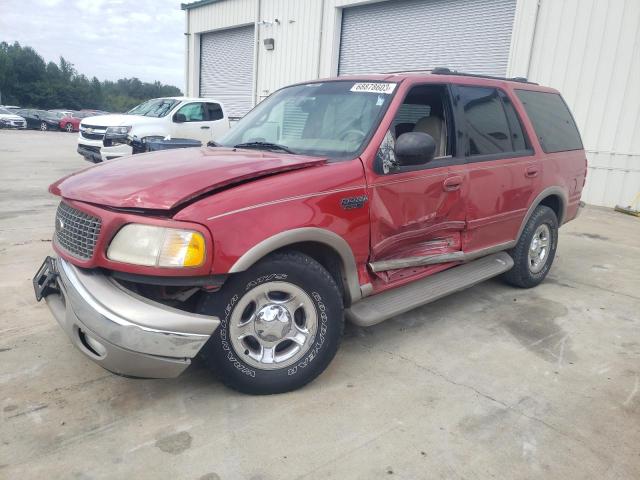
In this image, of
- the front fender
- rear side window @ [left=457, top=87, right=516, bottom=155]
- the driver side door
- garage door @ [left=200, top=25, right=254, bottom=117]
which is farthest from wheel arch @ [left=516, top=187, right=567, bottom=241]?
garage door @ [left=200, top=25, right=254, bottom=117]

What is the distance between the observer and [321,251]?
3062mm

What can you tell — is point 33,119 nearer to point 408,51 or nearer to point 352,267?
point 408,51

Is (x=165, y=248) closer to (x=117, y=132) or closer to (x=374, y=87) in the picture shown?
(x=374, y=87)

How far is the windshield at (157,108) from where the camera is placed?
480 inches

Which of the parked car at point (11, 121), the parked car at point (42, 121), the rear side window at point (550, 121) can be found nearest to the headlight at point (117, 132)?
the rear side window at point (550, 121)

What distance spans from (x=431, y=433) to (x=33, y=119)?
126 feet

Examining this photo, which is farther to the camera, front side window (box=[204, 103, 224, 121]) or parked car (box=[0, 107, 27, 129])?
parked car (box=[0, 107, 27, 129])

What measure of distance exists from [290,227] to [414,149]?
0.99m

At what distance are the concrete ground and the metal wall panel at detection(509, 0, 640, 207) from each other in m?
6.90

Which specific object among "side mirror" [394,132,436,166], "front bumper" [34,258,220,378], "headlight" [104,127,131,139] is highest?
"side mirror" [394,132,436,166]

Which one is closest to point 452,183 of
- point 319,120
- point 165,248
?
point 319,120

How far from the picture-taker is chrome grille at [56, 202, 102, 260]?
258cm

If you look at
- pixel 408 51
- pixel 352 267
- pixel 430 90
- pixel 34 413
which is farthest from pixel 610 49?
pixel 34 413

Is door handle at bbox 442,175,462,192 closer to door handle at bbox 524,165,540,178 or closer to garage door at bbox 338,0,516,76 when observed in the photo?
door handle at bbox 524,165,540,178
